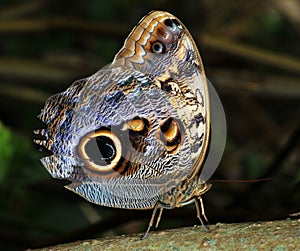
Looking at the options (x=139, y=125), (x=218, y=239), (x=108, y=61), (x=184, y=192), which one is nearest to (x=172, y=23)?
(x=139, y=125)

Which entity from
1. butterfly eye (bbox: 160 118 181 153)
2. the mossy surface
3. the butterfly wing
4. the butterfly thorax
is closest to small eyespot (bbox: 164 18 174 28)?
the butterfly wing

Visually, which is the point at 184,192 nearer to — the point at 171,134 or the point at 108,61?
the point at 171,134

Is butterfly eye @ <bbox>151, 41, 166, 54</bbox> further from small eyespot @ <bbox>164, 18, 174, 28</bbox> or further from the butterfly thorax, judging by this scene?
the butterfly thorax

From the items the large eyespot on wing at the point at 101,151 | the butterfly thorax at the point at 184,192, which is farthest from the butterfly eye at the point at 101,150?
the butterfly thorax at the point at 184,192

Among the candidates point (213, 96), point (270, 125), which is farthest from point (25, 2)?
point (270, 125)

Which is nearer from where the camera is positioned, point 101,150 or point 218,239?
point 218,239

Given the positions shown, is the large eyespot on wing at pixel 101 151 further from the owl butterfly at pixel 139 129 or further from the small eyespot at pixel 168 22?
the small eyespot at pixel 168 22

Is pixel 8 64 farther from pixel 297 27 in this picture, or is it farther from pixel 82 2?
pixel 297 27
